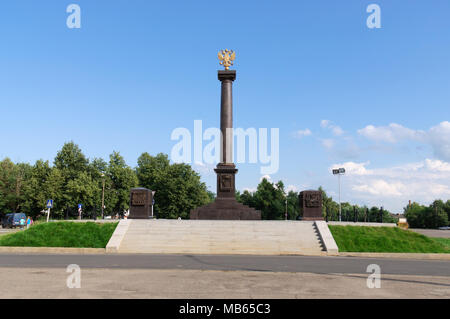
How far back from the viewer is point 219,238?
66.2 feet

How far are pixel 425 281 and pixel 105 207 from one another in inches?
2051

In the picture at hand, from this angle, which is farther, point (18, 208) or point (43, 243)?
point (18, 208)

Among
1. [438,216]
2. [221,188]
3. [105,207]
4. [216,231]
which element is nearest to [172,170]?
[105,207]

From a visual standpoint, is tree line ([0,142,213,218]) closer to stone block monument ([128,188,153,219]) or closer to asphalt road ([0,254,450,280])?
stone block monument ([128,188,153,219])

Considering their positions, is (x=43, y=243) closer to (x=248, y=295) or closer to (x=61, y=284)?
(x=61, y=284)

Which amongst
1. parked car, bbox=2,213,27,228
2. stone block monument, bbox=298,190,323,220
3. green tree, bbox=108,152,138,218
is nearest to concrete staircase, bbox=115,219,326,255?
Answer: stone block monument, bbox=298,190,323,220

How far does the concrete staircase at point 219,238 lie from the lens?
18625 mm

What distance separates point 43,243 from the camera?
19.4 metres

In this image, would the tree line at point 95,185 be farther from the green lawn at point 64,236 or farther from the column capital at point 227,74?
the green lawn at point 64,236

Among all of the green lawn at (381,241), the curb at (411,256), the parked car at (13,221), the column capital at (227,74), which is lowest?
the parked car at (13,221)

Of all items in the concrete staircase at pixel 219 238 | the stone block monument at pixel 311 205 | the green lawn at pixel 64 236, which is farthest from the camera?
the stone block monument at pixel 311 205

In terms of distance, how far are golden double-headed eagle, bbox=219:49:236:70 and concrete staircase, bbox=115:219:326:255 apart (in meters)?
14.3

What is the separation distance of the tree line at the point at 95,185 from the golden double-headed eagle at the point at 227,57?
26.7 metres

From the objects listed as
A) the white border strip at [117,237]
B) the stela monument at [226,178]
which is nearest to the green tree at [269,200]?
the stela monument at [226,178]
